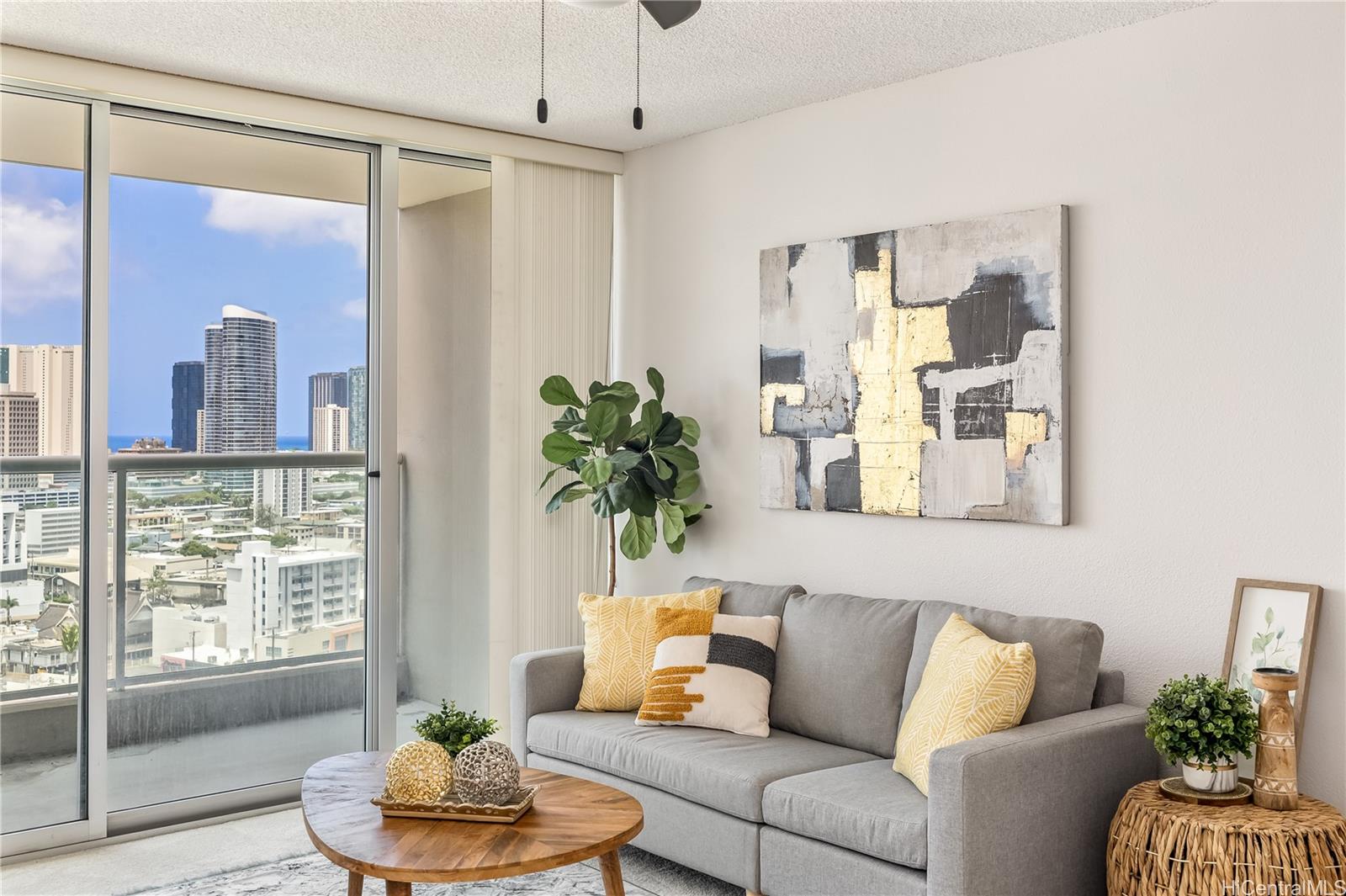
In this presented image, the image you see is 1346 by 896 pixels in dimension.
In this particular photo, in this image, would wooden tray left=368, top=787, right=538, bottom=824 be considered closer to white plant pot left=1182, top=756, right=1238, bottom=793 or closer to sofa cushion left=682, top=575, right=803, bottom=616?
sofa cushion left=682, top=575, right=803, bottom=616

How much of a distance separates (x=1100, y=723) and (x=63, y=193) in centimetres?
374

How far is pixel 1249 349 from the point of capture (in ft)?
10.4

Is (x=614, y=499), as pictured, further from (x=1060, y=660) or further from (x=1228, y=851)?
(x=1228, y=851)

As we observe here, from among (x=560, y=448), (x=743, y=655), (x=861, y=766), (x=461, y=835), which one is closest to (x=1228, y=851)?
(x=861, y=766)

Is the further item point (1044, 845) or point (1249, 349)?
point (1249, 349)

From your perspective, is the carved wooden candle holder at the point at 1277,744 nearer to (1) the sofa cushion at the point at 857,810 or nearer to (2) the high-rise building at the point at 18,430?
(1) the sofa cushion at the point at 857,810

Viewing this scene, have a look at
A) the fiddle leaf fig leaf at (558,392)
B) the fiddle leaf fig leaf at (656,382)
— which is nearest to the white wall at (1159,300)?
the fiddle leaf fig leaf at (656,382)

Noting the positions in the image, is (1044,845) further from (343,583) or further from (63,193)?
(63,193)

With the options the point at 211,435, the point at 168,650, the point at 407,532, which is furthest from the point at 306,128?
the point at 168,650

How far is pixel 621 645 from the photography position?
4.13 metres

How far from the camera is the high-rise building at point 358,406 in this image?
4.61 meters

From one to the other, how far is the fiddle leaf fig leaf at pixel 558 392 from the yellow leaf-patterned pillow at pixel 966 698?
201cm

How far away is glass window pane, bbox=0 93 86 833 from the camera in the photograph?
384 cm

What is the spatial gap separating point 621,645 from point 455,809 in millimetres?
1389
